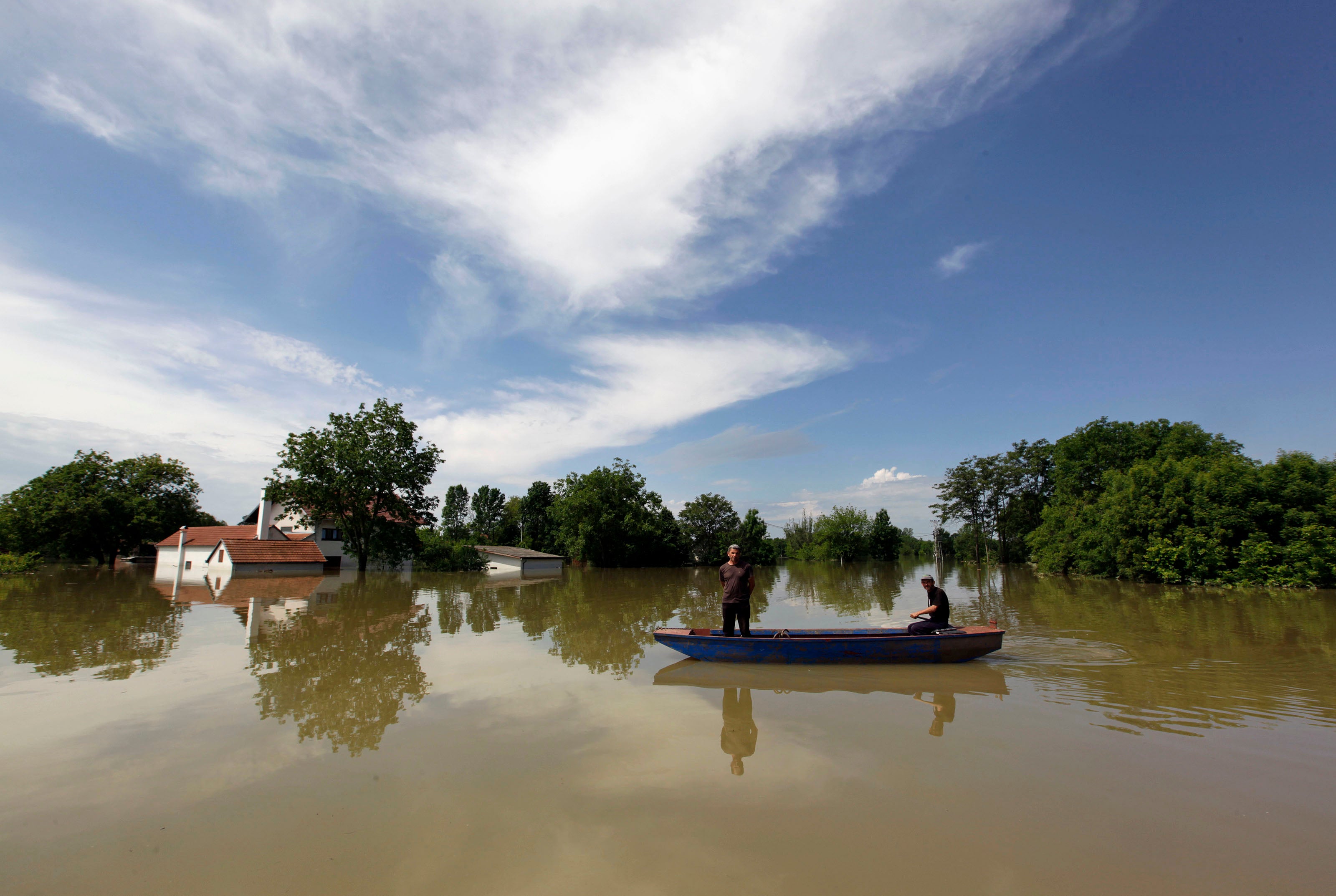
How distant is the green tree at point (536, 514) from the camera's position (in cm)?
7656

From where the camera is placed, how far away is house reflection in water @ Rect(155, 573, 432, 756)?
762 centimetres

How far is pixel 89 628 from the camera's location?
583 inches

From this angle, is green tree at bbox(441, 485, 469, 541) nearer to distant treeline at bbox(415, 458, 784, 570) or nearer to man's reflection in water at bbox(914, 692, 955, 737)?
distant treeline at bbox(415, 458, 784, 570)

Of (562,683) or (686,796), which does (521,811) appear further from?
(562,683)

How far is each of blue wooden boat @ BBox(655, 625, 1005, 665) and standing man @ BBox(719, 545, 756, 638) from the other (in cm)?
42

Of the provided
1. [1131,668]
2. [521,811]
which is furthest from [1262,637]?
[521,811]

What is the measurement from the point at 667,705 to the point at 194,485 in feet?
226

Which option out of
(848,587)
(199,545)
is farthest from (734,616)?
(199,545)

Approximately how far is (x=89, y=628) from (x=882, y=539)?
89.1 m

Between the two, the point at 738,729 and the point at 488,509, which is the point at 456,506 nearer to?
the point at 488,509

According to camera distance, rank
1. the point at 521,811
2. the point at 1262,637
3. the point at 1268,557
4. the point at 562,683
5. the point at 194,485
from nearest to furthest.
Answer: the point at 521,811, the point at 562,683, the point at 1262,637, the point at 1268,557, the point at 194,485

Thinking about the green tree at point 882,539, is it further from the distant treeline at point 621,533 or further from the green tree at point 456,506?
the green tree at point 456,506

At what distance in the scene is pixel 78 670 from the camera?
10.2 metres

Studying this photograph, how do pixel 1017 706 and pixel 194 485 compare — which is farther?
pixel 194 485
